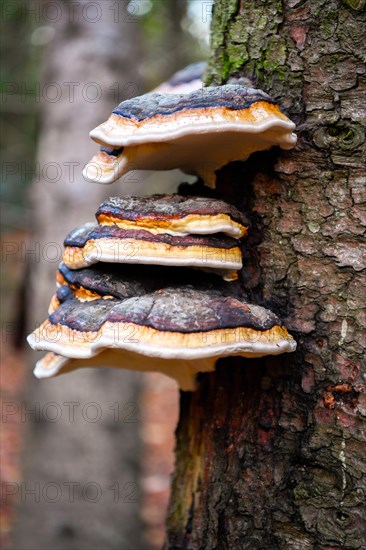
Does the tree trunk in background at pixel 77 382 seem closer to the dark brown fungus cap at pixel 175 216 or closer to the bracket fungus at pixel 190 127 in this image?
the bracket fungus at pixel 190 127

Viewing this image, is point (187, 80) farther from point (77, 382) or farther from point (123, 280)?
point (77, 382)

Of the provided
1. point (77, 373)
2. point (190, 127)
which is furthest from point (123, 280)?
point (77, 373)

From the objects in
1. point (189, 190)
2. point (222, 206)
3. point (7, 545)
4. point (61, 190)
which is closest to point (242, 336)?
point (222, 206)

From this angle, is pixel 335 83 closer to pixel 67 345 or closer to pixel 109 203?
pixel 109 203
